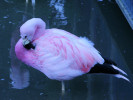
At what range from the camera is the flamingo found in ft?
8.45

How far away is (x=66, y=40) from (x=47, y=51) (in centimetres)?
22

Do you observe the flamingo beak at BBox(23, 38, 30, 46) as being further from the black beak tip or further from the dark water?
the dark water

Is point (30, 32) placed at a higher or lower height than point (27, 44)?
higher

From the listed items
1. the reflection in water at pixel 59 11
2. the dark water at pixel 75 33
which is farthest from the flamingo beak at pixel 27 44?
the reflection in water at pixel 59 11

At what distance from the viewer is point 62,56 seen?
102 inches

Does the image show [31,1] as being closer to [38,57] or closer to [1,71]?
[1,71]

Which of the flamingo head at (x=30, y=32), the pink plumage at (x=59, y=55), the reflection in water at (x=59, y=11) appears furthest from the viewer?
the reflection in water at (x=59, y=11)

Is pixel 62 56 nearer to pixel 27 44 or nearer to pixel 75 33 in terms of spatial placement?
pixel 27 44

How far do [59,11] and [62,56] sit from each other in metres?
2.05

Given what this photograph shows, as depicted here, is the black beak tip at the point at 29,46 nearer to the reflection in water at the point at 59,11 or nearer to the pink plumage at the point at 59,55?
the pink plumage at the point at 59,55

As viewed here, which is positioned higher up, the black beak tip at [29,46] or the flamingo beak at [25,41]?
the flamingo beak at [25,41]

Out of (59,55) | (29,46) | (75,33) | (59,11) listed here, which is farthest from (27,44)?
(59,11)

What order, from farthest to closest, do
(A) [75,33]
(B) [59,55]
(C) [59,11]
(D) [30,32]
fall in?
(C) [59,11]
(A) [75,33]
(D) [30,32]
(B) [59,55]

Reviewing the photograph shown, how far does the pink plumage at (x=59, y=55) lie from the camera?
8.44 feet
